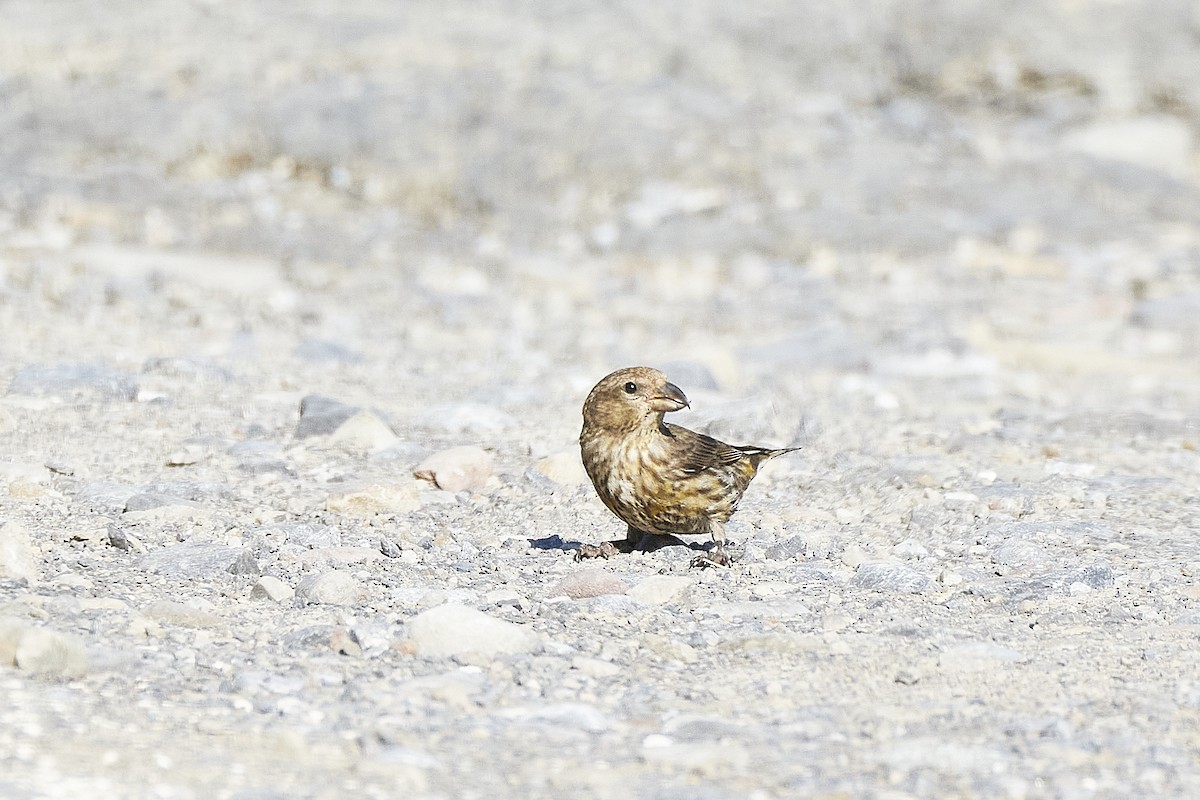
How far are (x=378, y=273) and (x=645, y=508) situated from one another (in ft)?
18.9

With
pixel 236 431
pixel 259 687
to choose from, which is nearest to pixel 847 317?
pixel 236 431

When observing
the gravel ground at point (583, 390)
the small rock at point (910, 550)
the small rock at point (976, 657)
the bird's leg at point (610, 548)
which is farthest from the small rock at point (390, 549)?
the small rock at point (976, 657)

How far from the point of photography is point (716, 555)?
4.54 meters

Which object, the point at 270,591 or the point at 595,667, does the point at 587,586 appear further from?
the point at 270,591

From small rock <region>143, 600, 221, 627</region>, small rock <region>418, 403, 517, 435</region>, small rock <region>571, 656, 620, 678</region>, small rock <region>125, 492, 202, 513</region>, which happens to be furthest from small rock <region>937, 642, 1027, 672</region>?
small rock <region>418, 403, 517, 435</region>

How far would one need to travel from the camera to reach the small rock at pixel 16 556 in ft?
13.0

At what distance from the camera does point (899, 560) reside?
4664 mm

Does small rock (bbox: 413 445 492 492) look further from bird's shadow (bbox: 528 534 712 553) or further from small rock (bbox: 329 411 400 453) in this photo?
bird's shadow (bbox: 528 534 712 553)

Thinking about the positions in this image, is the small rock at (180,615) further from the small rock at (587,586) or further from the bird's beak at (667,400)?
the bird's beak at (667,400)

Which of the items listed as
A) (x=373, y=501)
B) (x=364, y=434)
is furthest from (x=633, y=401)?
(x=364, y=434)

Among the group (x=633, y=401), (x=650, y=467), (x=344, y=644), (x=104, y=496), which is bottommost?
(x=104, y=496)

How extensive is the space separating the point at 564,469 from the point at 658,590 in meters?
1.32

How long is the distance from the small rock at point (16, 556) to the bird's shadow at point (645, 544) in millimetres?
1451

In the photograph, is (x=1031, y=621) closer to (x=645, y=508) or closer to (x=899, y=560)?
(x=899, y=560)
